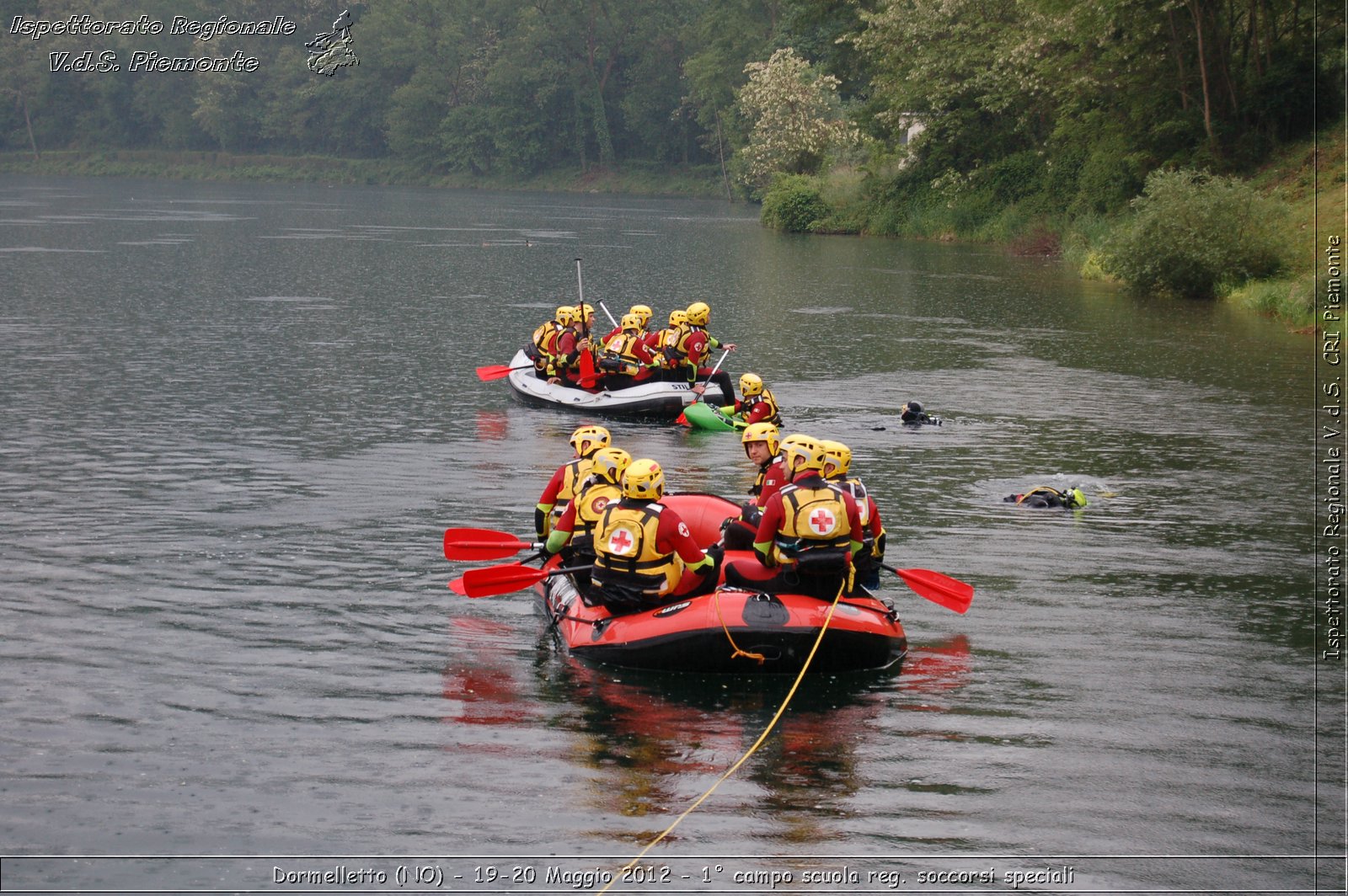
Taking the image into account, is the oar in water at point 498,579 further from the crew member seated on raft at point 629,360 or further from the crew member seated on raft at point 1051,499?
the crew member seated on raft at point 629,360

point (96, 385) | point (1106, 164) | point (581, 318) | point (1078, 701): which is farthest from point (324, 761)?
point (1106, 164)

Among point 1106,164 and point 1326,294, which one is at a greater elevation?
point 1106,164

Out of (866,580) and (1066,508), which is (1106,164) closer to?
(1066,508)

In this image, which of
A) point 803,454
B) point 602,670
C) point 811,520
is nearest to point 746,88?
point 803,454

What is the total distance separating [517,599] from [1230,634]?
624 centimetres

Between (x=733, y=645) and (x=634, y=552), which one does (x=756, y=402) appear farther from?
(x=733, y=645)

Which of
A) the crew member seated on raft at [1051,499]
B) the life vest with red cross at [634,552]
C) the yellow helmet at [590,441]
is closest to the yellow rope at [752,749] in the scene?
the life vest with red cross at [634,552]

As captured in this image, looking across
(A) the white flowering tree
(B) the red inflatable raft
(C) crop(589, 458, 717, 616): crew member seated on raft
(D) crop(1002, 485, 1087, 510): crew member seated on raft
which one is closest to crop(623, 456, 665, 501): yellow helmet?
(C) crop(589, 458, 717, 616): crew member seated on raft

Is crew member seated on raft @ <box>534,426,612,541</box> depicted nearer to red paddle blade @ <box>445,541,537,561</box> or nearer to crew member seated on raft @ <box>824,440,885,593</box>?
red paddle blade @ <box>445,541,537,561</box>

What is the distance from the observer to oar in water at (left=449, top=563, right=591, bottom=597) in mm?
12398

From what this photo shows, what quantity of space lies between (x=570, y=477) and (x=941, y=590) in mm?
3295

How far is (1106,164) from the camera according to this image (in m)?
48.6

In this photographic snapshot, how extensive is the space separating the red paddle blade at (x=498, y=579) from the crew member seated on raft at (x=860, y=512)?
2.60m

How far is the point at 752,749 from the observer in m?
9.96
